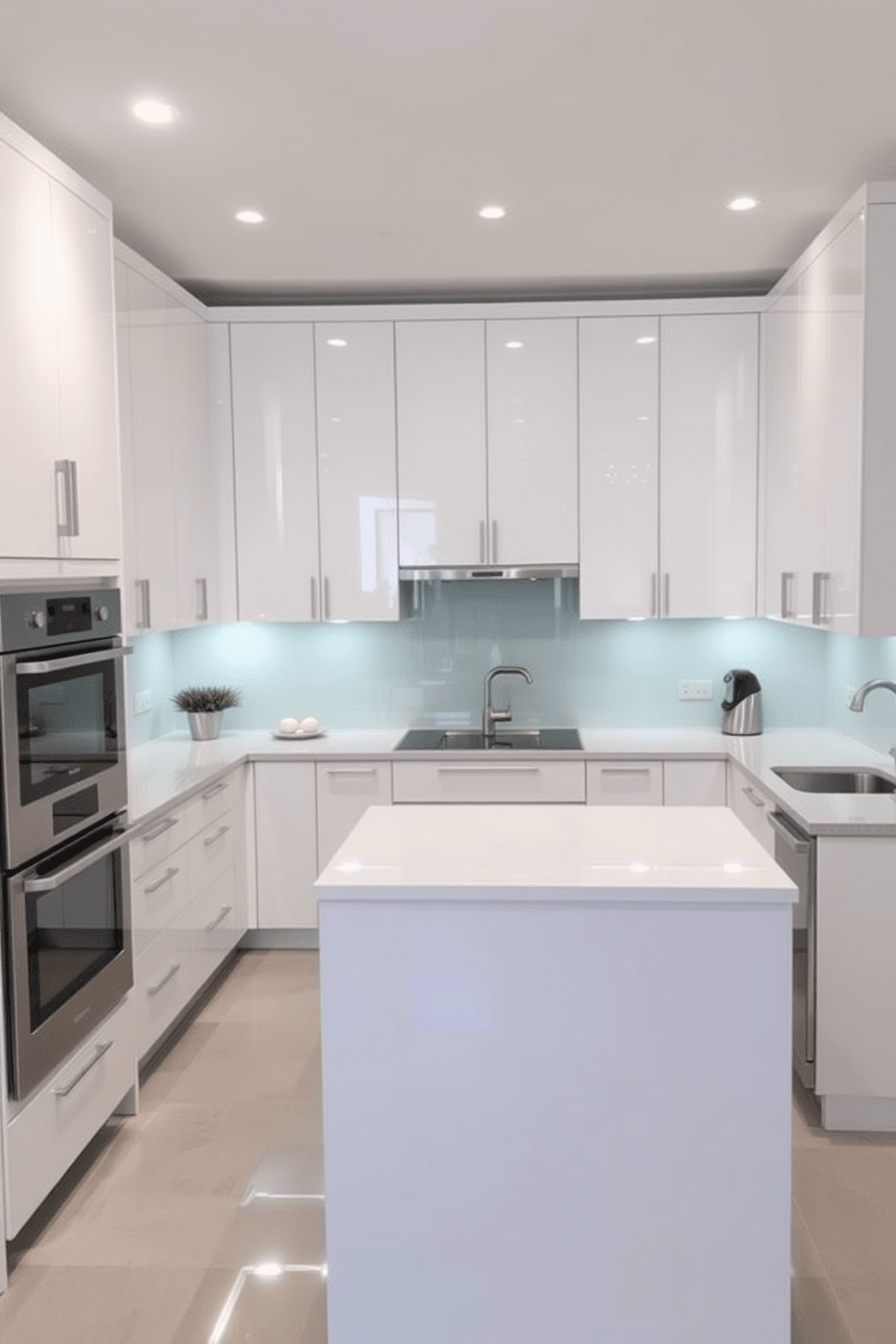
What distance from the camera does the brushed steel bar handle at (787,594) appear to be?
413cm

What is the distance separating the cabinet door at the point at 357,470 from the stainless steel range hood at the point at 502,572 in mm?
156

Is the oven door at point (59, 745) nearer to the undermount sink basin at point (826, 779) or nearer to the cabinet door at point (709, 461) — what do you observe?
the undermount sink basin at point (826, 779)

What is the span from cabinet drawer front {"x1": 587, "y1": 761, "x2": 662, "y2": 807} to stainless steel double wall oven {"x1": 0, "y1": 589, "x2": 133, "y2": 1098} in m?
1.96

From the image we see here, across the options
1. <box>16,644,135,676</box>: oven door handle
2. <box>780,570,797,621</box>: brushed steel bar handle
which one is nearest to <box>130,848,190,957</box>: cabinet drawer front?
<box>16,644,135,676</box>: oven door handle

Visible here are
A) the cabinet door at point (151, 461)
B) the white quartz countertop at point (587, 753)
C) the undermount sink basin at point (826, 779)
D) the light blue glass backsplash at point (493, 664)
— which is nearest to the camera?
the white quartz countertop at point (587, 753)

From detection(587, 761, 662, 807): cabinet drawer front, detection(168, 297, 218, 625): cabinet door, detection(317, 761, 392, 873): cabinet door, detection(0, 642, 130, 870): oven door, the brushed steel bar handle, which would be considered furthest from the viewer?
detection(317, 761, 392, 873): cabinet door

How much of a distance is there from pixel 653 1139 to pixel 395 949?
0.57 metres

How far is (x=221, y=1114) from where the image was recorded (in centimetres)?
338

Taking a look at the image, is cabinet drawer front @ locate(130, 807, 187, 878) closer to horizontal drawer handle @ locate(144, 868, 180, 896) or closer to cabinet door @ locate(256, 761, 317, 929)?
horizontal drawer handle @ locate(144, 868, 180, 896)

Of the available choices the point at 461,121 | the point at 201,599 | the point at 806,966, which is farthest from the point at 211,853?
the point at 461,121

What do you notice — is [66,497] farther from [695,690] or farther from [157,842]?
[695,690]

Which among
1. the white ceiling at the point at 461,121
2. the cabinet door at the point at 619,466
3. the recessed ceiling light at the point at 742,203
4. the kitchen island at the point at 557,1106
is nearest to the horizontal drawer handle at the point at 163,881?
the kitchen island at the point at 557,1106

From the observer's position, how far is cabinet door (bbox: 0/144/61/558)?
8.36 ft

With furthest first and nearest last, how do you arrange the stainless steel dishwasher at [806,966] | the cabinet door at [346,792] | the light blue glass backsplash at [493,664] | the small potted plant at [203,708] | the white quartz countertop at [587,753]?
the light blue glass backsplash at [493,664] → the small potted plant at [203,708] → the cabinet door at [346,792] → the white quartz countertop at [587,753] → the stainless steel dishwasher at [806,966]
